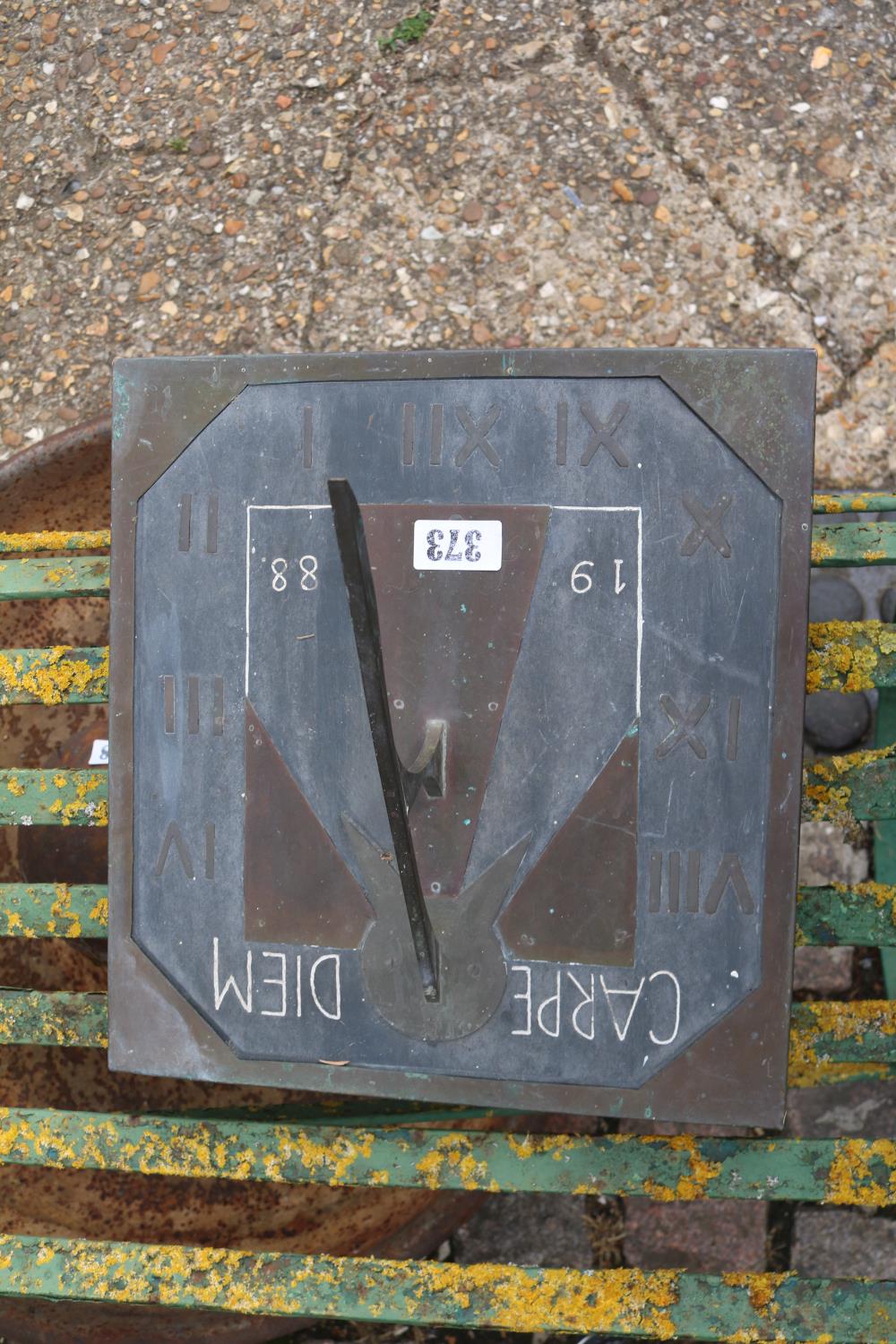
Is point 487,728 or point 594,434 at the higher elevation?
point 594,434

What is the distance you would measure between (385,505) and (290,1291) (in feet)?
3.48

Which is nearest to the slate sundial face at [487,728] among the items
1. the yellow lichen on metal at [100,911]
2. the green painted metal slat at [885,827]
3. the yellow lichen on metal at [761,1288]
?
the yellow lichen on metal at [100,911]

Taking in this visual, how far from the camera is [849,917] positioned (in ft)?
5.14

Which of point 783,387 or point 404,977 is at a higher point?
point 783,387

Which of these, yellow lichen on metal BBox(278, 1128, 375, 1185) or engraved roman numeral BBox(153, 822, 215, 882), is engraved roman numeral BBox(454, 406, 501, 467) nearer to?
engraved roman numeral BBox(153, 822, 215, 882)

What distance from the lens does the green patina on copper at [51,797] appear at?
A: 1.66m

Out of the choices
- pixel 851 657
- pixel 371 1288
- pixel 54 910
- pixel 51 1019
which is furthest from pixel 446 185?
pixel 371 1288

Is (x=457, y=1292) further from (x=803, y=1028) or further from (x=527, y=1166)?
(x=803, y=1028)

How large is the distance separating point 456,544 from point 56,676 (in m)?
0.68

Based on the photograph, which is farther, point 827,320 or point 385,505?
point 827,320

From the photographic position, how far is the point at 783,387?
134cm

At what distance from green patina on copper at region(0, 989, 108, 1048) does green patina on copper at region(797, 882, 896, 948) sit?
101cm

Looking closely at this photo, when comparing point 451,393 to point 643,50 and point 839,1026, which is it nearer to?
point 839,1026

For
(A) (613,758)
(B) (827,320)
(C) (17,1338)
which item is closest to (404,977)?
(A) (613,758)
